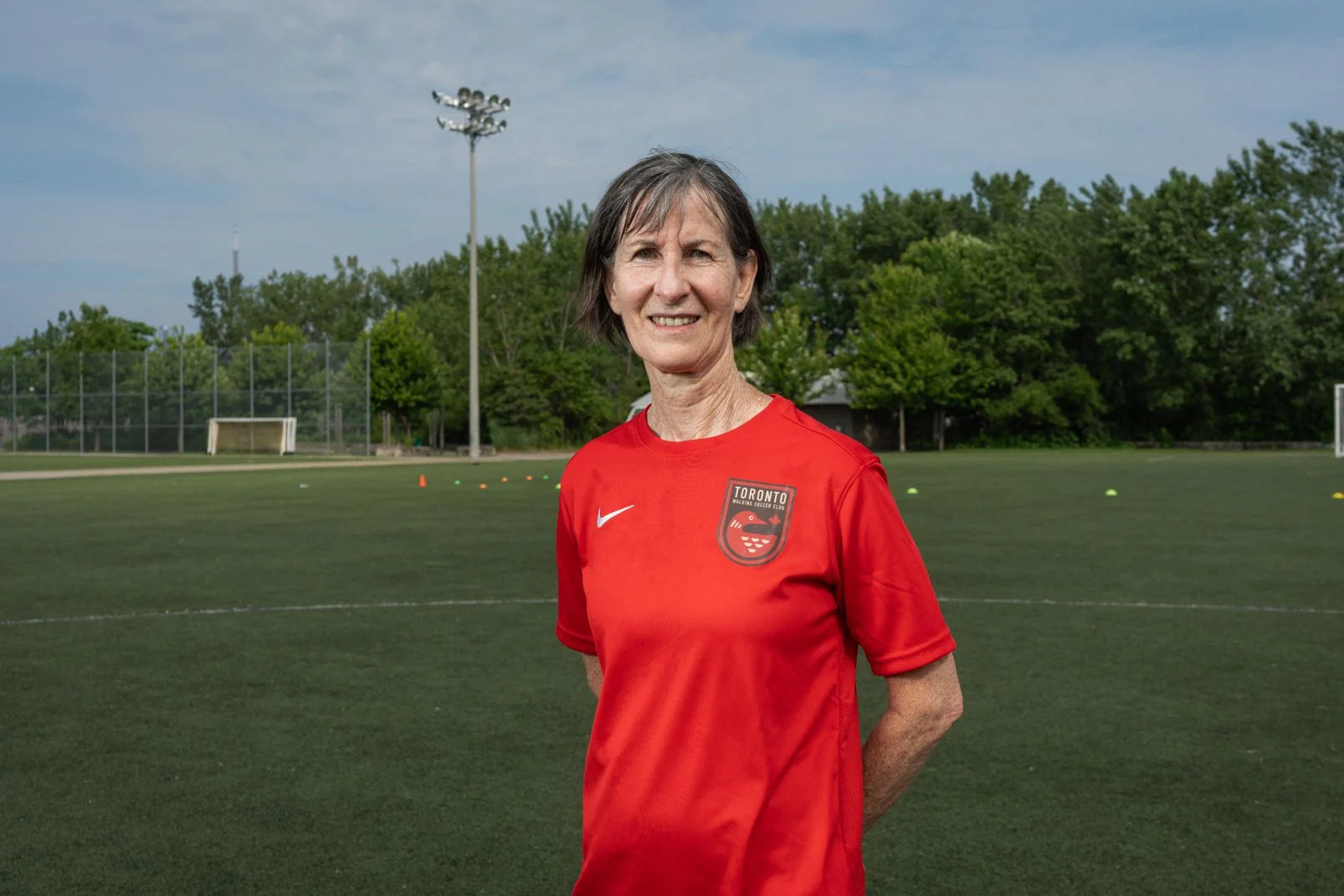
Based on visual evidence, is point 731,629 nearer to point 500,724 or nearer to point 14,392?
point 500,724

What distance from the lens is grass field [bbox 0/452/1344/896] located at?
4.33 m

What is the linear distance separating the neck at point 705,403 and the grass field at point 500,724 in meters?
2.59

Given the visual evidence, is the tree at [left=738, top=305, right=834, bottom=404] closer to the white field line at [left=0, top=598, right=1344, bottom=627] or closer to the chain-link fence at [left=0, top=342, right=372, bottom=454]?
the chain-link fence at [left=0, top=342, right=372, bottom=454]

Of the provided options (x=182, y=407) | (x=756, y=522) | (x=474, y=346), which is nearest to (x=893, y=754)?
(x=756, y=522)

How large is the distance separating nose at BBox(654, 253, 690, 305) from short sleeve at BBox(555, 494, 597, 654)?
38 cm

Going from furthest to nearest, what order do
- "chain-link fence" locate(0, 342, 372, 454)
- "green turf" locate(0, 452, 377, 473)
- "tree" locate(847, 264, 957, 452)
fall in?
"tree" locate(847, 264, 957, 452)
"chain-link fence" locate(0, 342, 372, 454)
"green turf" locate(0, 452, 377, 473)

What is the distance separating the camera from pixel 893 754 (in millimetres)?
1945

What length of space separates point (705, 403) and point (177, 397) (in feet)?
181

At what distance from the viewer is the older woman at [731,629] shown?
1792 millimetres

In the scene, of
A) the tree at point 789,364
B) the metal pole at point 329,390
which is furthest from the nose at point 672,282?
the tree at point 789,364

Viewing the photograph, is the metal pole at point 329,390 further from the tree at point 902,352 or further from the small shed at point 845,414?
the tree at point 902,352

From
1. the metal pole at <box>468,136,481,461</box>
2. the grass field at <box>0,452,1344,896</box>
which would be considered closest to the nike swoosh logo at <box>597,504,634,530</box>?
the grass field at <box>0,452,1344,896</box>

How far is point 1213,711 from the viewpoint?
627 cm

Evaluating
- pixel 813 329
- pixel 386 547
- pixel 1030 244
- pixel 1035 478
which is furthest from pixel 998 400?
pixel 386 547
